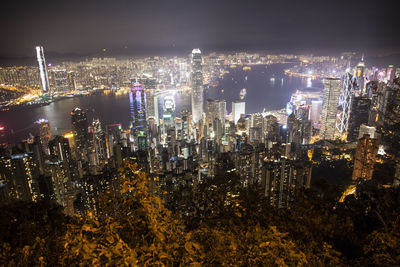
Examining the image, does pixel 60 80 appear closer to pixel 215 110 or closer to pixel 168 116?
pixel 168 116

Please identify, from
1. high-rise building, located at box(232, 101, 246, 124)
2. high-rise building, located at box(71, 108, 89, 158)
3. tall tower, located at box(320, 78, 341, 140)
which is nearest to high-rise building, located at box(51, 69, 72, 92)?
high-rise building, located at box(71, 108, 89, 158)

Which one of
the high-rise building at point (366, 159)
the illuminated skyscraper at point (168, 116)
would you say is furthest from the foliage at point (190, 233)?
the illuminated skyscraper at point (168, 116)

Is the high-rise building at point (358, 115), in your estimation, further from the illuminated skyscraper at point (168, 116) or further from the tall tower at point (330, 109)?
the illuminated skyscraper at point (168, 116)

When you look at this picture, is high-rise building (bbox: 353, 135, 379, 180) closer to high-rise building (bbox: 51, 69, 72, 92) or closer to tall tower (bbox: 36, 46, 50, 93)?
tall tower (bbox: 36, 46, 50, 93)

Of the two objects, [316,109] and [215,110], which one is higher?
[215,110]

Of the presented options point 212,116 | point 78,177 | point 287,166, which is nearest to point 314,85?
point 212,116

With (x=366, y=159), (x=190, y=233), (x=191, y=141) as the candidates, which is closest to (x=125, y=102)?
(x=191, y=141)
